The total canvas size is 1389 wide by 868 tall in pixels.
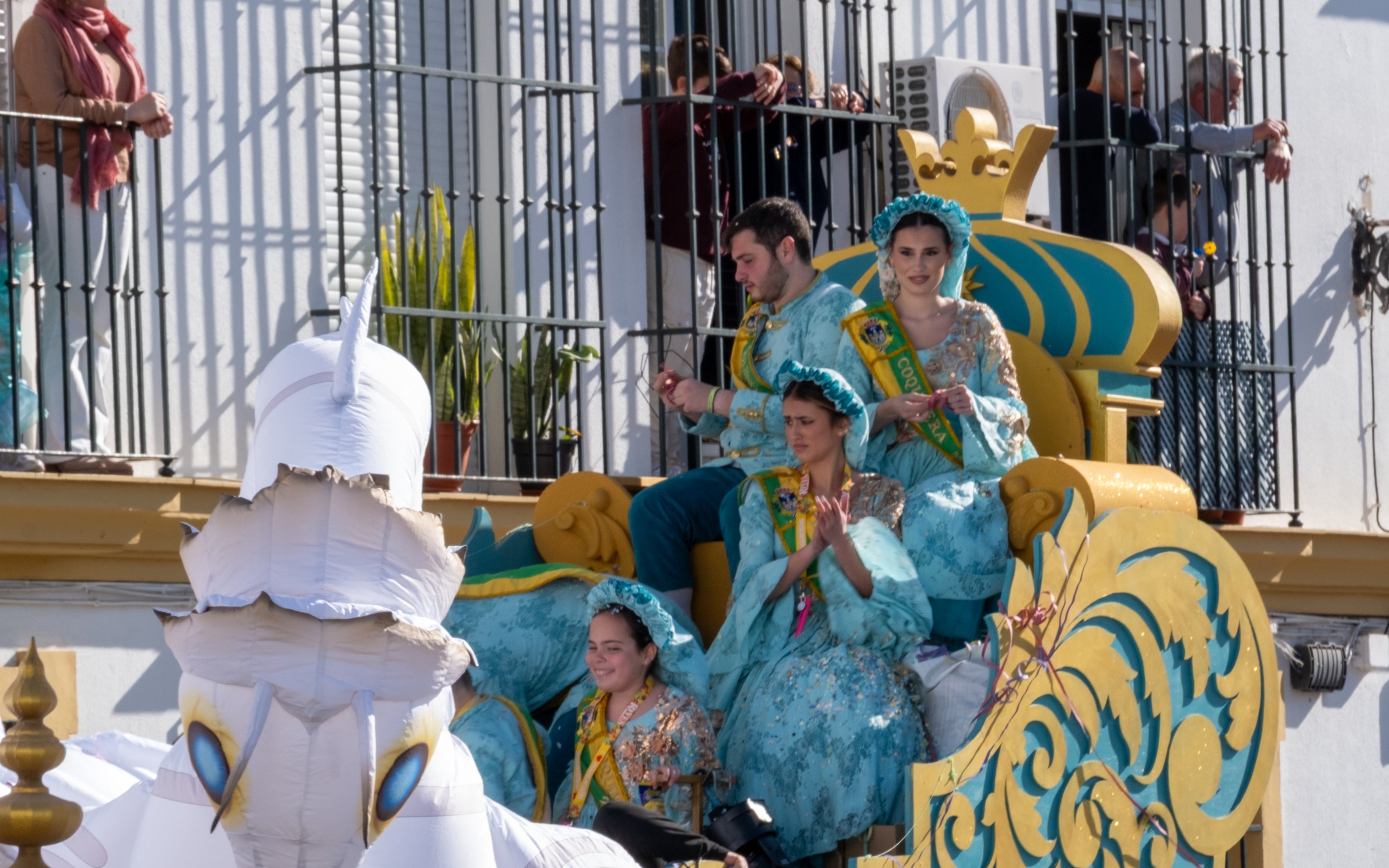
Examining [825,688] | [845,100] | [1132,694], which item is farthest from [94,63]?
[1132,694]

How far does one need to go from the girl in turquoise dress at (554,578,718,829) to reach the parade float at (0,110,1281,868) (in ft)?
1.44

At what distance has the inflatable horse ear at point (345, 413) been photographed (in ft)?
9.48

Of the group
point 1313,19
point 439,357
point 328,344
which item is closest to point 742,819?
point 328,344

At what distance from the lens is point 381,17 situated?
28.8 ft

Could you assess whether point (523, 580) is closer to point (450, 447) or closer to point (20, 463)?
point (20, 463)

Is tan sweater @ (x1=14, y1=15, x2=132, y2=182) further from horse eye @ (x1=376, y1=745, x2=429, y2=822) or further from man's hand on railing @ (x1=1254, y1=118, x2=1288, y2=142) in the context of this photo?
horse eye @ (x1=376, y1=745, x2=429, y2=822)

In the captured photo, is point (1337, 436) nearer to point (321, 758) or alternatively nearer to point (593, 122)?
point (593, 122)

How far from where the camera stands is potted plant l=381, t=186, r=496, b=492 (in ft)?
26.3

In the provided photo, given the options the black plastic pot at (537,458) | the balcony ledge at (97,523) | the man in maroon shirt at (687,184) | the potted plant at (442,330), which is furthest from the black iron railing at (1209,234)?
the balcony ledge at (97,523)

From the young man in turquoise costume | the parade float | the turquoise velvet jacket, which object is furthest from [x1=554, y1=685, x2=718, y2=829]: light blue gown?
the turquoise velvet jacket

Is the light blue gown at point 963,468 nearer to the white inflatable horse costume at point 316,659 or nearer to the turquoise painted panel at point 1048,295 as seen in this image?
the turquoise painted panel at point 1048,295

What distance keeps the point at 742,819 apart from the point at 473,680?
85 cm

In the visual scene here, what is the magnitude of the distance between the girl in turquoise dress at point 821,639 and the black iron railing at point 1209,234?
3888 millimetres

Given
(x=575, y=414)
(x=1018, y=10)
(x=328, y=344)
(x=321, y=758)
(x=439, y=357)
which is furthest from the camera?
(x=1018, y=10)
